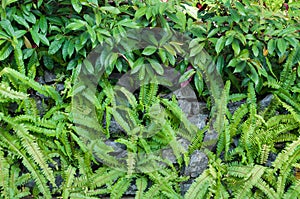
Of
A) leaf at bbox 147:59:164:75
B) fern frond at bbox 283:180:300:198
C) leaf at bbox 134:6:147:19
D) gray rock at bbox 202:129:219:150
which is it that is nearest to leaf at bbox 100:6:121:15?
leaf at bbox 134:6:147:19

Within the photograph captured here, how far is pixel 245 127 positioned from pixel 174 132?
25.8 inches

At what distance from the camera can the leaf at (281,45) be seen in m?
3.85

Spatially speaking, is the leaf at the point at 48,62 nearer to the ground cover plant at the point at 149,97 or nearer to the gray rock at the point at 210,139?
the ground cover plant at the point at 149,97

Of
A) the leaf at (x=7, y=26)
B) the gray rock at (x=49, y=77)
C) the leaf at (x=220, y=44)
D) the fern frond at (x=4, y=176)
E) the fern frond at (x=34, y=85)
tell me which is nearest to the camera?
the fern frond at (x=4, y=176)

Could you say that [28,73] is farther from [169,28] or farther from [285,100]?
[285,100]

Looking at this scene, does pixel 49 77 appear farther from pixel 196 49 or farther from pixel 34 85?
pixel 196 49

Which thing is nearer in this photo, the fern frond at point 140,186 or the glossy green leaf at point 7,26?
the fern frond at point 140,186

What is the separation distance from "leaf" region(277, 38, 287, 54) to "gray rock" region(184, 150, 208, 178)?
1236mm

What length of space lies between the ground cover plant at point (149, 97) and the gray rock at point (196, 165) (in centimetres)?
6

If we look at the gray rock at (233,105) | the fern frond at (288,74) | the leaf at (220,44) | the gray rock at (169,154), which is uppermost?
the leaf at (220,44)

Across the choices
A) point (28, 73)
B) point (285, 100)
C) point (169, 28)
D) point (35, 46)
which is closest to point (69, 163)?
point (28, 73)

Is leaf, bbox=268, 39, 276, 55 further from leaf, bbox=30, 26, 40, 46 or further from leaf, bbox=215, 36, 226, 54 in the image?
leaf, bbox=30, 26, 40, 46

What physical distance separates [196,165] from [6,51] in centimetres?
207

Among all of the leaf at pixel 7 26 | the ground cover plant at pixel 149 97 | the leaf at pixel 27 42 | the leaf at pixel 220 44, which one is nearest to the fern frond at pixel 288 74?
the ground cover plant at pixel 149 97
